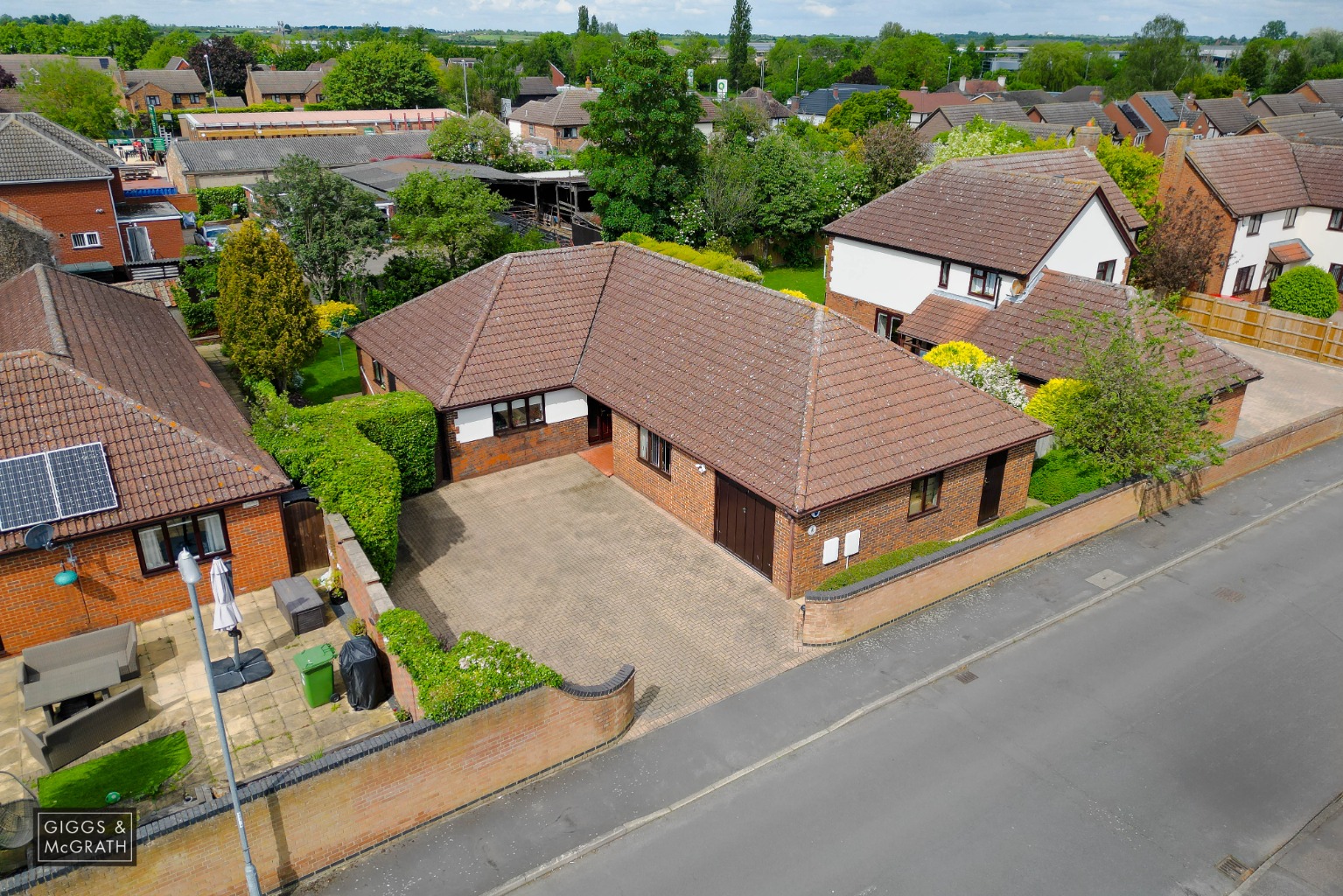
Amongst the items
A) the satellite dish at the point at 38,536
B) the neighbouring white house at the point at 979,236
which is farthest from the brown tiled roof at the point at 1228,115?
the satellite dish at the point at 38,536

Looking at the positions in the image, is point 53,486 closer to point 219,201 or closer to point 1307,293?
point 1307,293

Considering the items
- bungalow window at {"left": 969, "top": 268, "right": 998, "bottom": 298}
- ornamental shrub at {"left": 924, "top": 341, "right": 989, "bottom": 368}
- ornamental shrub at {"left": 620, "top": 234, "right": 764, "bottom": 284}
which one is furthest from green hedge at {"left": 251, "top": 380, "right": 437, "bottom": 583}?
bungalow window at {"left": 969, "top": 268, "right": 998, "bottom": 298}

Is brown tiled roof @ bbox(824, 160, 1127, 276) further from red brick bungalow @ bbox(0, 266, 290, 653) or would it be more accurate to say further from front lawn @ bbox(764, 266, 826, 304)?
red brick bungalow @ bbox(0, 266, 290, 653)

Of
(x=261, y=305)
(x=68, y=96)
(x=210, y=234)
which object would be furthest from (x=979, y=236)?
(x=68, y=96)

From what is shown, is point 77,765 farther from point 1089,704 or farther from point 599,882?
point 1089,704

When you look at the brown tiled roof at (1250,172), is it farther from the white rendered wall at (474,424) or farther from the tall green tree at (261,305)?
the tall green tree at (261,305)

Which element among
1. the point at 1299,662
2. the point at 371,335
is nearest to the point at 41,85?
the point at 371,335
